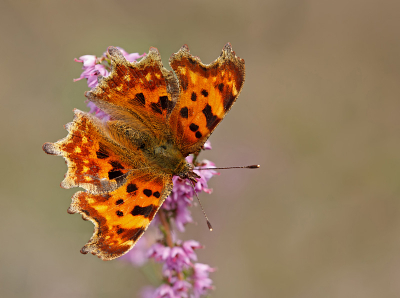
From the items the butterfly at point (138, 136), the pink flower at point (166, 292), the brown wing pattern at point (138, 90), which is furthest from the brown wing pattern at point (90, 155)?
the pink flower at point (166, 292)

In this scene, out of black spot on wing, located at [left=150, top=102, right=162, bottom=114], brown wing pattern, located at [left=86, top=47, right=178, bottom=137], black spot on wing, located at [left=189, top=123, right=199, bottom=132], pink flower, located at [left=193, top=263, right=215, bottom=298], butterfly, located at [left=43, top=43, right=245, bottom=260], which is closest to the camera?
butterfly, located at [left=43, top=43, right=245, bottom=260]

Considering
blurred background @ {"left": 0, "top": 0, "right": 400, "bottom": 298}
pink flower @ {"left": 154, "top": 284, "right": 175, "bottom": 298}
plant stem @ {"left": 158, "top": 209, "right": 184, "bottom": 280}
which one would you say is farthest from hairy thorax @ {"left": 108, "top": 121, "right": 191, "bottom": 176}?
blurred background @ {"left": 0, "top": 0, "right": 400, "bottom": 298}

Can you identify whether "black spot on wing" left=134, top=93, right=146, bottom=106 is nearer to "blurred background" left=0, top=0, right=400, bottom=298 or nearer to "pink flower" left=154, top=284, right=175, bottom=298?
"pink flower" left=154, top=284, right=175, bottom=298

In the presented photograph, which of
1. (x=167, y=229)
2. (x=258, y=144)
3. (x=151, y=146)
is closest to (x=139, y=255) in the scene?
(x=167, y=229)

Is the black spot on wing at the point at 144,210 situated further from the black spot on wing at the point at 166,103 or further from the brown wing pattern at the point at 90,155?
the black spot on wing at the point at 166,103

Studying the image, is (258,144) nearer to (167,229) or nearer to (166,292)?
(167,229)

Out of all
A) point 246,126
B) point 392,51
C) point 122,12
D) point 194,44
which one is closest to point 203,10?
point 194,44

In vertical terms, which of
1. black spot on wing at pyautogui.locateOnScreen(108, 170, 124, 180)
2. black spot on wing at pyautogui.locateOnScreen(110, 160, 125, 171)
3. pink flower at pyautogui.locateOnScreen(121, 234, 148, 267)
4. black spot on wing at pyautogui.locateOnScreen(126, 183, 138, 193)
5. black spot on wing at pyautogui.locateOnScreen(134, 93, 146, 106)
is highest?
black spot on wing at pyautogui.locateOnScreen(134, 93, 146, 106)

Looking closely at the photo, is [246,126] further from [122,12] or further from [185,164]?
[185,164]
